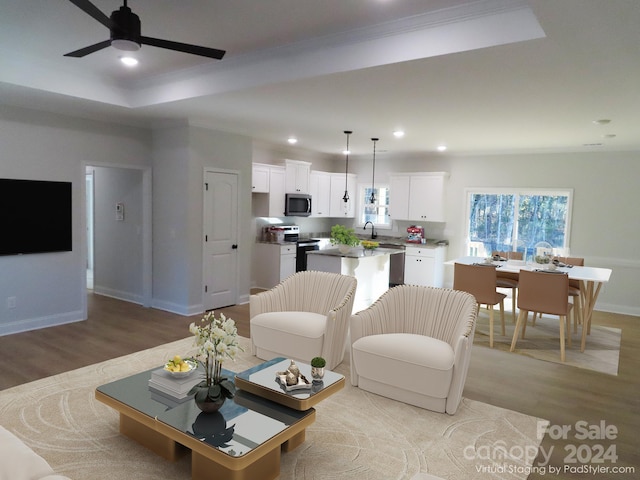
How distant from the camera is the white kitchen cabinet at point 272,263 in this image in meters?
7.66

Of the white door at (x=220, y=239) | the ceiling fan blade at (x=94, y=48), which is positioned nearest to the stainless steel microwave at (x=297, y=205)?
the white door at (x=220, y=239)

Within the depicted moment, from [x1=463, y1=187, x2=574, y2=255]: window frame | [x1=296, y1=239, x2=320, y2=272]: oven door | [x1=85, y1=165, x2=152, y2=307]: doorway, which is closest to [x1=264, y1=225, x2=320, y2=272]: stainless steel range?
[x1=296, y1=239, x2=320, y2=272]: oven door

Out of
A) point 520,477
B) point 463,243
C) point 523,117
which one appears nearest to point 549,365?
point 520,477

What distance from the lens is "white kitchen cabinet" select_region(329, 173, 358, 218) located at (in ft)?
29.7

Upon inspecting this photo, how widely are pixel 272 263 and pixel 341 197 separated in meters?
2.37

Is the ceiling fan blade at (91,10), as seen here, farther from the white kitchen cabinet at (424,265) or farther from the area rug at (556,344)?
the white kitchen cabinet at (424,265)

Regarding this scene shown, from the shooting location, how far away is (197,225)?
6.05m

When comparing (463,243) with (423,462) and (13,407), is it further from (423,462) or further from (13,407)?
(13,407)

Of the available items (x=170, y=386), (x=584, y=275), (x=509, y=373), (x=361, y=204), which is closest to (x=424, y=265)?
(x=361, y=204)

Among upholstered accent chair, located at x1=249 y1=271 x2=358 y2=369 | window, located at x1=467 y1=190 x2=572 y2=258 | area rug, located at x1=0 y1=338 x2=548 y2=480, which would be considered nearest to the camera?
area rug, located at x1=0 y1=338 x2=548 y2=480

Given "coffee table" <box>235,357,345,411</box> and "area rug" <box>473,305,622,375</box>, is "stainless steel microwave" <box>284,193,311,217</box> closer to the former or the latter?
"area rug" <box>473,305,622,375</box>

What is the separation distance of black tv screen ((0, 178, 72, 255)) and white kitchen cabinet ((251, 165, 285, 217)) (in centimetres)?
306

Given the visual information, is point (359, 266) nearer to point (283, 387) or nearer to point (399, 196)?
point (399, 196)

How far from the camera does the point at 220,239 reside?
6383 millimetres
